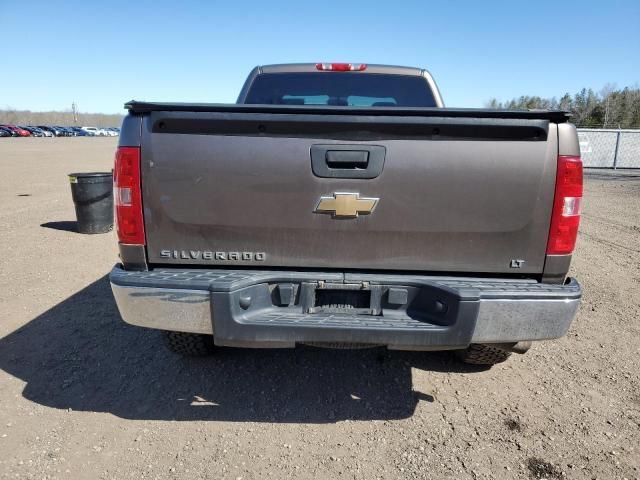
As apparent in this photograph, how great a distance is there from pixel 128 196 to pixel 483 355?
2630mm

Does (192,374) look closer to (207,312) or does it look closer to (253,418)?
(253,418)

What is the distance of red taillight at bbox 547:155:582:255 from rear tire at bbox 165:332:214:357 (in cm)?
230

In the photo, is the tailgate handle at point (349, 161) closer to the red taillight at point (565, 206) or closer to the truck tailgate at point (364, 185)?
the truck tailgate at point (364, 185)

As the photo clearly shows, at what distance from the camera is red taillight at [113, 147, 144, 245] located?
2.20 metres

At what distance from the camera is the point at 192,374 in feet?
10.3

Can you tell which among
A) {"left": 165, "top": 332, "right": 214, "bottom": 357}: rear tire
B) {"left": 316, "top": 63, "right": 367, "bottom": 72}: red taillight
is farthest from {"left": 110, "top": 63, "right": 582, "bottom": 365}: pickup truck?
{"left": 316, "top": 63, "right": 367, "bottom": 72}: red taillight

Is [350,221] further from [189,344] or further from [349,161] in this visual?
[189,344]

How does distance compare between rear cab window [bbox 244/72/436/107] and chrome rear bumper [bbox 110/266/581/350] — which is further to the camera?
rear cab window [bbox 244/72/436/107]

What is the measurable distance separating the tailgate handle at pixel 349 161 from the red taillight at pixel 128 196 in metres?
0.93

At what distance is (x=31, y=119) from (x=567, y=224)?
451 feet

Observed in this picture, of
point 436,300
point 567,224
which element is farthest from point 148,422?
point 567,224

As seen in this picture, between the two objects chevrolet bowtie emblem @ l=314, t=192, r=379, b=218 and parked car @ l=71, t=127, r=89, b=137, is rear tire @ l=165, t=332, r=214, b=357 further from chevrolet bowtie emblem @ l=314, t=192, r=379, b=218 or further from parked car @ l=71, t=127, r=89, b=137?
parked car @ l=71, t=127, r=89, b=137

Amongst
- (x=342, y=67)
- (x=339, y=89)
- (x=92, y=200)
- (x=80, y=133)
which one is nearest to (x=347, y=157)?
(x=342, y=67)

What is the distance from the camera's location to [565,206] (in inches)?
85.7
